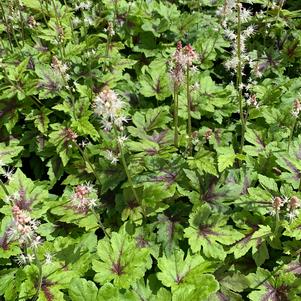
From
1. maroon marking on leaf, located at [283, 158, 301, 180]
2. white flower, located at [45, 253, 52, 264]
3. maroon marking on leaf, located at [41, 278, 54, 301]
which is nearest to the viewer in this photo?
maroon marking on leaf, located at [41, 278, 54, 301]

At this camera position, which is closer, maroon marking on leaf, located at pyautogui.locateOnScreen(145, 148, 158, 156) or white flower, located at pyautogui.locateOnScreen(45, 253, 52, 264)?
white flower, located at pyautogui.locateOnScreen(45, 253, 52, 264)

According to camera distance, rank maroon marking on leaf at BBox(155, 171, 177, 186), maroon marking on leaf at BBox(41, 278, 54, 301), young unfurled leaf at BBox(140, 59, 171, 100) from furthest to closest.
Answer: young unfurled leaf at BBox(140, 59, 171, 100)
maroon marking on leaf at BBox(155, 171, 177, 186)
maroon marking on leaf at BBox(41, 278, 54, 301)

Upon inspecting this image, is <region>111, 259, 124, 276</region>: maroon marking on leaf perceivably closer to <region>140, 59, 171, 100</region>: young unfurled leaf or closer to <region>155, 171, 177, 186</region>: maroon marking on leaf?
<region>155, 171, 177, 186</region>: maroon marking on leaf

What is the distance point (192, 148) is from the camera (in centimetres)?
511

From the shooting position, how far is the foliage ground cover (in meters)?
4.02

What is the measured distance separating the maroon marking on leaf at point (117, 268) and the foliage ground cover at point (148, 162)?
0.01 m

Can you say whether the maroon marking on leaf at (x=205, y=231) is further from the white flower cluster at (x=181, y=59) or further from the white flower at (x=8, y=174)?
the white flower at (x=8, y=174)

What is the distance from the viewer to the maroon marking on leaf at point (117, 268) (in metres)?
3.96

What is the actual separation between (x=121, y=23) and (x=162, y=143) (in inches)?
96.5

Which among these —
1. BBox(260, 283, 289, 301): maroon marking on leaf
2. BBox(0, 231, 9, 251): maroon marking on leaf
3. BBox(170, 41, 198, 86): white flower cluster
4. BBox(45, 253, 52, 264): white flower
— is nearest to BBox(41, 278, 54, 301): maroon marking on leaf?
BBox(45, 253, 52, 264): white flower

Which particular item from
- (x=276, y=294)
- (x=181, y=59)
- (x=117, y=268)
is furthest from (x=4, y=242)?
(x=276, y=294)

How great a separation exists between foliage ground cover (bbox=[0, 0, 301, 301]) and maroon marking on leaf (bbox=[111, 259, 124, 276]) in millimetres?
10

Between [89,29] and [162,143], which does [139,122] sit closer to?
[162,143]

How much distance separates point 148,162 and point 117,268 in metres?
1.13
